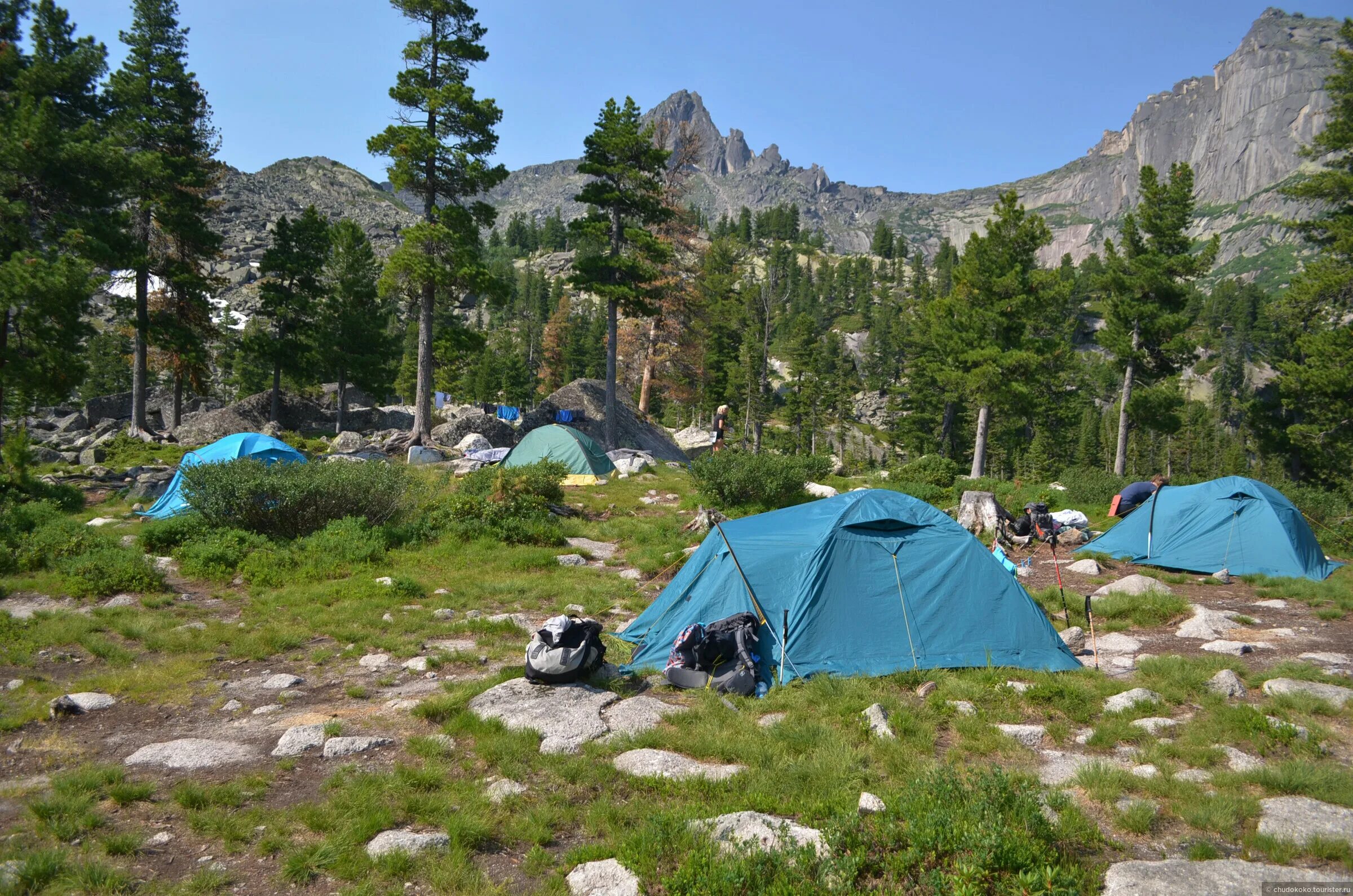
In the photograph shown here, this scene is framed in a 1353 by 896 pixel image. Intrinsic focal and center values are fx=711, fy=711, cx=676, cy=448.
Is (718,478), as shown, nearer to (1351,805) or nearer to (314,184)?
(1351,805)

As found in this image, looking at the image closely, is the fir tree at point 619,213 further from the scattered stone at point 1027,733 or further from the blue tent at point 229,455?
the scattered stone at point 1027,733

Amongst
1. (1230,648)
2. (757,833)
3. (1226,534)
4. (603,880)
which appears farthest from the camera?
(1226,534)

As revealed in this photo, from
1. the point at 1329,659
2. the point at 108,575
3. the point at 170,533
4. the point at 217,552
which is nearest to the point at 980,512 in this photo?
the point at 1329,659

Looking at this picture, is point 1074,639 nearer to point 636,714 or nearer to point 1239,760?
point 1239,760

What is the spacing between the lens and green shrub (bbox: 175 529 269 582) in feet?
38.8

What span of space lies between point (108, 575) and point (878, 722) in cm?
1116

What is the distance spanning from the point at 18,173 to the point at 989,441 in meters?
70.4

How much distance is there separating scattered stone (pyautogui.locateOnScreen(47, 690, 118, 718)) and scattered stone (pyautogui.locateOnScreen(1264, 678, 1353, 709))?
38.1ft

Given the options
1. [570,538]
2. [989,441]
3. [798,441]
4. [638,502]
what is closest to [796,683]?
[570,538]

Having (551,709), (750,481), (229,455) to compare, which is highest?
(229,455)

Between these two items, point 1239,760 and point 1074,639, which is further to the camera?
point 1074,639

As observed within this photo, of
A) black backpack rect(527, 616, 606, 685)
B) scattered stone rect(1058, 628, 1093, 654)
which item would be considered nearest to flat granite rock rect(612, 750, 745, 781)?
black backpack rect(527, 616, 606, 685)

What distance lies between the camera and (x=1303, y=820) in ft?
15.6

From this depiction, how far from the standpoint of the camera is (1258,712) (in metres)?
6.38
